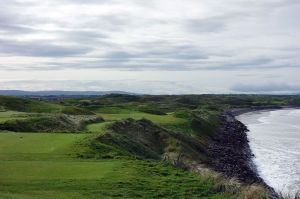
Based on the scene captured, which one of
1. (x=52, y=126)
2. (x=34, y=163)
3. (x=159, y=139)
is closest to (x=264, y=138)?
(x=159, y=139)

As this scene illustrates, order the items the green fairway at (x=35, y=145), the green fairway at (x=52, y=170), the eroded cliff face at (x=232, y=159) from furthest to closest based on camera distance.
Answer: the eroded cliff face at (x=232, y=159) → the green fairway at (x=35, y=145) → the green fairway at (x=52, y=170)

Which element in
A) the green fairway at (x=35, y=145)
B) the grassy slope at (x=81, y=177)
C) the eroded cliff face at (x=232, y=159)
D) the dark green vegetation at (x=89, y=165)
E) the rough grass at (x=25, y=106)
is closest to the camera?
the grassy slope at (x=81, y=177)

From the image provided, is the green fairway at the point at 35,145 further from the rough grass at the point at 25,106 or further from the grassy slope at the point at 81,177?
the rough grass at the point at 25,106

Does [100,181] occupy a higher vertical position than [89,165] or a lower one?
lower

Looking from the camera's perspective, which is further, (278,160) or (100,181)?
(278,160)

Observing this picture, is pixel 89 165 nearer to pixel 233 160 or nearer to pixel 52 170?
pixel 52 170

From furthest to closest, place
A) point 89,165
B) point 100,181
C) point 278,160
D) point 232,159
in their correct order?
point 278,160 → point 232,159 → point 89,165 → point 100,181

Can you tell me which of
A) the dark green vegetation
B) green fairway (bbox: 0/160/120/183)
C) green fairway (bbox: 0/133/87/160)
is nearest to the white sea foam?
the dark green vegetation

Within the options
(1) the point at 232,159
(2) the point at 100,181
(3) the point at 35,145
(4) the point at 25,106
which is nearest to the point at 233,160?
(1) the point at 232,159

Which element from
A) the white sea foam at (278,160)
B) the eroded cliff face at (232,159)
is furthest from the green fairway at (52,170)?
the white sea foam at (278,160)

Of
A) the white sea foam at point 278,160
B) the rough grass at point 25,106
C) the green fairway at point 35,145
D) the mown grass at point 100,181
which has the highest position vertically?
the rough grass at point 25,106

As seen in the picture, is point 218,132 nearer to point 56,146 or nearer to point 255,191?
point 56,146

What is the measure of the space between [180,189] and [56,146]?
11259 mm

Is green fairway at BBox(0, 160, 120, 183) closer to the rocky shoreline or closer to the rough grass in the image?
the rocky shoreline
